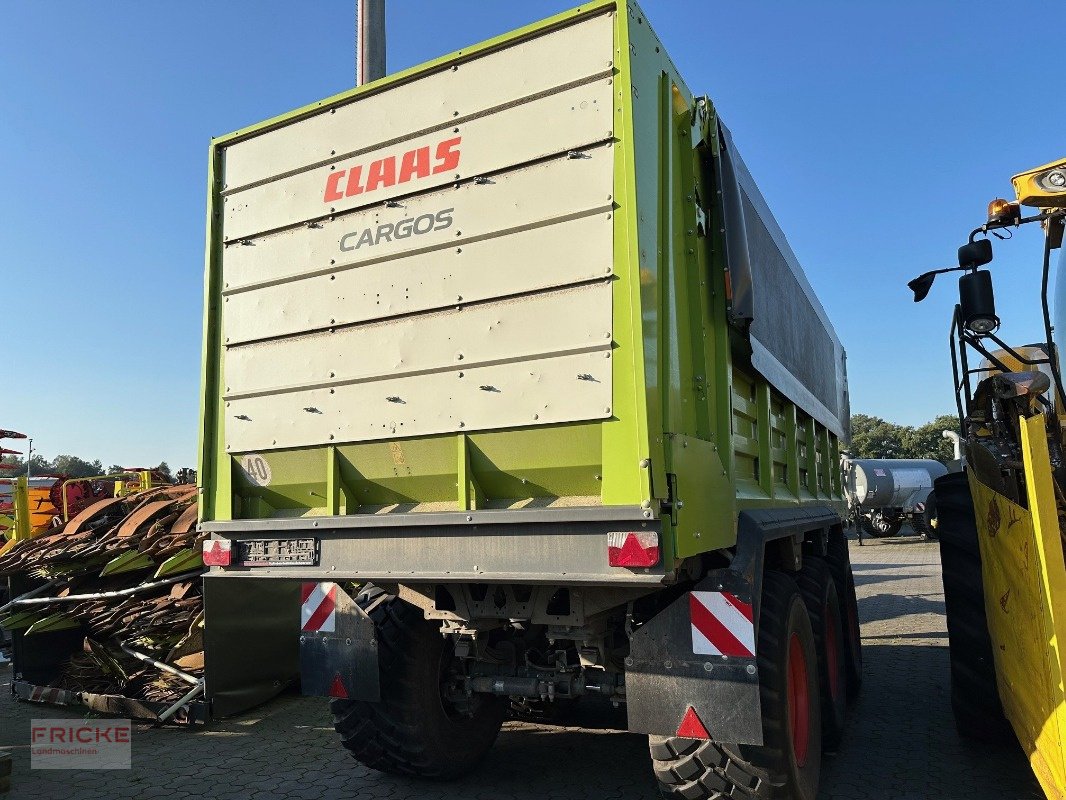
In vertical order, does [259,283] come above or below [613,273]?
above

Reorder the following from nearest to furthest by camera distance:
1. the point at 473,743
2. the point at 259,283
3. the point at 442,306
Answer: the point at 442,306 < the point at 259,283 < the point at 473,743

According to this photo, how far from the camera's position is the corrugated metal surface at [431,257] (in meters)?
3.00

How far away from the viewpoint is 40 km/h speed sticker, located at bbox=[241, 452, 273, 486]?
3.70 m

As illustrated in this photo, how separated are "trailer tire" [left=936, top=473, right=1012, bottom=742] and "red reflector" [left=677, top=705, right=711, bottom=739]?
7.78 ft

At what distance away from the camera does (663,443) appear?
284 cm

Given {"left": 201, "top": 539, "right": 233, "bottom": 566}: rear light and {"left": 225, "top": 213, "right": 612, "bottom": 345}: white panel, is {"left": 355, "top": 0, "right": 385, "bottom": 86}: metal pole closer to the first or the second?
{"left": 225, "top": 213, "right": 612, "bottom": 345}: white panel

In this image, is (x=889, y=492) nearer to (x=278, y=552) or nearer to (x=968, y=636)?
(x=968, y=636)

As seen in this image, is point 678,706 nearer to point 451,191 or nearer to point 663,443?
point 663,443

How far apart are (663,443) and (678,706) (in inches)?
41.3

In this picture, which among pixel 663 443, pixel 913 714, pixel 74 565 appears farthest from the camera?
pixel 74 565

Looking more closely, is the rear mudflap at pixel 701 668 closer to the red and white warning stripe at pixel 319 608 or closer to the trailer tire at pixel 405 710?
the trailer tire at pixel 405 710

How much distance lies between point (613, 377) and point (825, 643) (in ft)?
9.22

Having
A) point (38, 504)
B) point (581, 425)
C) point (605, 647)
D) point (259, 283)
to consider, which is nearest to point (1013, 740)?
point (605, 647)

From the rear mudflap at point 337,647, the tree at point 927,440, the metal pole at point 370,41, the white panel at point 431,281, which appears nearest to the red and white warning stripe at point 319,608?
the rear mudflap at point 337,647
